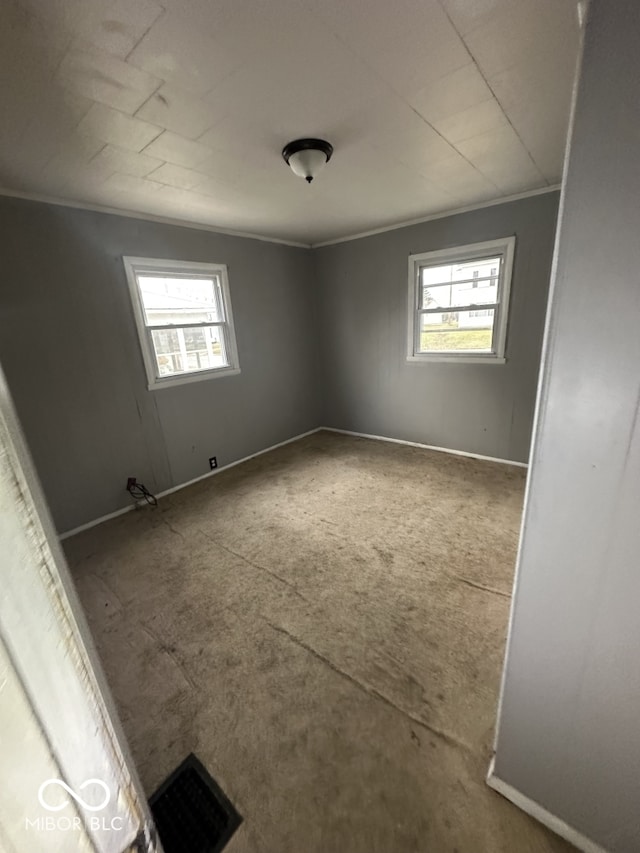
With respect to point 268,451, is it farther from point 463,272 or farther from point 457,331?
point 463,272

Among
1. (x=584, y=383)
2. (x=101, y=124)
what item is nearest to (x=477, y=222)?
(x=101, y=124)

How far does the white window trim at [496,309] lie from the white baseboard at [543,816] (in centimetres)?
313

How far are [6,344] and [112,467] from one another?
1171 mm

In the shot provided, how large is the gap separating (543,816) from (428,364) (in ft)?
11.3

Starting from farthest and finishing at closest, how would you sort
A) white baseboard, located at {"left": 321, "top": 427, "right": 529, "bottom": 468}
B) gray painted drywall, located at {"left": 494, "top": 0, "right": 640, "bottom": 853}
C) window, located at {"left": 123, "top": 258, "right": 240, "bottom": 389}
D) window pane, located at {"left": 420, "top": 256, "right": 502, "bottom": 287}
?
white baseboard, located at {"left": 321, "top": 427, "right": 529, "bottom": 468}, window pane, located at {"left": 420, "top": 256, "right": 502, "bottom": 287}, window, located at {"left": 123, "top": 258, "right": 240, "bottom": 389}, gray painted drywall, located at {"left": 494, "top": 0, "right": 640, "bottom": 853}

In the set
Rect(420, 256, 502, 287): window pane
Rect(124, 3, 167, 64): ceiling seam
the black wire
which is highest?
Rect(124, 3, 167, 64): ceiling seam

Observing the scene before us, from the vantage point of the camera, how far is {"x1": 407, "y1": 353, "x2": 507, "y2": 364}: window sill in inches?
134

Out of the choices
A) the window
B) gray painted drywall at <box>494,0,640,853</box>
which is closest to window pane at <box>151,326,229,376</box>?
the window

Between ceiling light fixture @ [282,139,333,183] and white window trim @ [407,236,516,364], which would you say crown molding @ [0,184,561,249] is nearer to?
white window trim @ [407,236,516,364]

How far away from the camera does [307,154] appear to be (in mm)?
1827

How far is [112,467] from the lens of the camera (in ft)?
9.68

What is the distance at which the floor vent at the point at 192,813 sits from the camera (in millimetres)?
1053

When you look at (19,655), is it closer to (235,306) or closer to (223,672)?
(223,672)

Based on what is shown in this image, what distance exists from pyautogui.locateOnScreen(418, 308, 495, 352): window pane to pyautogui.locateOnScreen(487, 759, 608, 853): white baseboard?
324 cm
